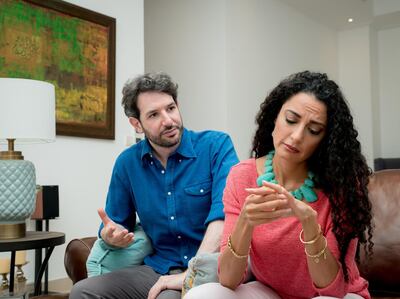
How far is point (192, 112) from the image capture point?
15.6 ft

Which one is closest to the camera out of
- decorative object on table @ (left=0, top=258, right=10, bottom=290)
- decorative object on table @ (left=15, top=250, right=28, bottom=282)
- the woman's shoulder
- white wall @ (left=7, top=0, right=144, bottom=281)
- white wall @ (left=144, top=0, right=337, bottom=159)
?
the woman's shoulder

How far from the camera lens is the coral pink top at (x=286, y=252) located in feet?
4.52

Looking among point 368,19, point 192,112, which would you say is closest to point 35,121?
point 192,112

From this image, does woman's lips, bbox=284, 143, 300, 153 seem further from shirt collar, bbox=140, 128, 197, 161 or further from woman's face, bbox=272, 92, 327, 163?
shirt collar, bbox=140, 128, 197, 161

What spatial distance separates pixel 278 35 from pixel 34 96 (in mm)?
3701

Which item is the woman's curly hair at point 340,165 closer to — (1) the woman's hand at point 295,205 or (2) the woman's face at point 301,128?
(2) the woman's face at point 301,128

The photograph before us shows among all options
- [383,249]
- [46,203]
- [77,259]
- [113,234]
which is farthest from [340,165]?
[46,203]

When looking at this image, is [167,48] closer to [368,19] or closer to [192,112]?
[192,112]

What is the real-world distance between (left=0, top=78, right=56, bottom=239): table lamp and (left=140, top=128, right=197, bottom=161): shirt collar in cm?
67

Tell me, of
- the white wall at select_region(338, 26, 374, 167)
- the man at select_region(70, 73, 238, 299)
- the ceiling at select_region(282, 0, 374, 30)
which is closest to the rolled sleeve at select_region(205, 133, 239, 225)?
the man at select_region(70, 73, 238, 299)

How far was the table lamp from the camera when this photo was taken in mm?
2170

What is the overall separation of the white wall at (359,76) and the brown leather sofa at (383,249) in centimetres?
Answer: 461

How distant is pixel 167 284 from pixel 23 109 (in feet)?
3.73

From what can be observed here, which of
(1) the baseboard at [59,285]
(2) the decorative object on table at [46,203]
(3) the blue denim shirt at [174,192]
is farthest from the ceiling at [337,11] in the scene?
(3) the blue denim shirt at [174,192]
